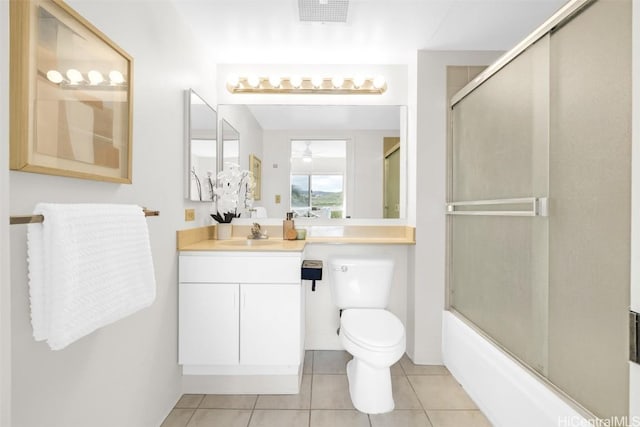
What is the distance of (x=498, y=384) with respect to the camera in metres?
1.66

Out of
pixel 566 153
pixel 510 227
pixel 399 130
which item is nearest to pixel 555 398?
pixel 510 227

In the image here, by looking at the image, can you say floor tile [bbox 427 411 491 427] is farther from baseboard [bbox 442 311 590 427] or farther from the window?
the window

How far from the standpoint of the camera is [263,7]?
1915mm

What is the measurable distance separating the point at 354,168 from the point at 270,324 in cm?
136

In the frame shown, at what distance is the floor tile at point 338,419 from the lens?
174 cm

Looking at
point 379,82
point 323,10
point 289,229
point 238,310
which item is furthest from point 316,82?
point 238,310

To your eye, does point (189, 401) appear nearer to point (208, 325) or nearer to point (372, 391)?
point (208, 325)

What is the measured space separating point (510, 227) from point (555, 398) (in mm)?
752

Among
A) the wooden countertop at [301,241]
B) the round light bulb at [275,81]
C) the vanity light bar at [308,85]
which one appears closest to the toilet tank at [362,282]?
the wooden countertop at [301,241]

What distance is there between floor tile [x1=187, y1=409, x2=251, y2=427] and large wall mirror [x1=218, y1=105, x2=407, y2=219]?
1369 millimetres

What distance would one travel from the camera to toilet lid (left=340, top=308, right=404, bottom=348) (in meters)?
1.79

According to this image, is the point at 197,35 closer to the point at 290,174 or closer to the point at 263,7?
the point at 263,7

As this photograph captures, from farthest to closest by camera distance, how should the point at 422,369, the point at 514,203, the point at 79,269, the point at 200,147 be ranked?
the point at 422,369
the point at 200,147
the point at 514,203
the point at 79,269

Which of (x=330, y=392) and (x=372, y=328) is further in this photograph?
(x=330, y=392)
